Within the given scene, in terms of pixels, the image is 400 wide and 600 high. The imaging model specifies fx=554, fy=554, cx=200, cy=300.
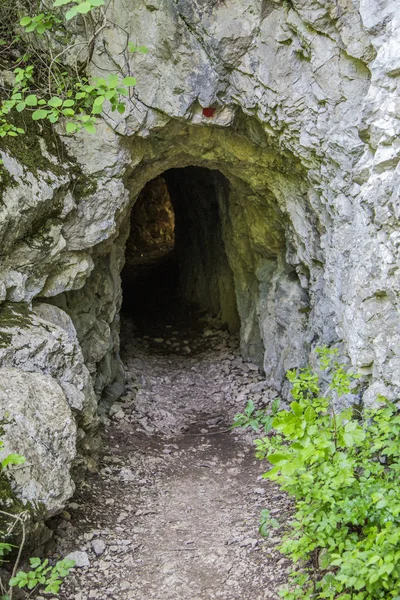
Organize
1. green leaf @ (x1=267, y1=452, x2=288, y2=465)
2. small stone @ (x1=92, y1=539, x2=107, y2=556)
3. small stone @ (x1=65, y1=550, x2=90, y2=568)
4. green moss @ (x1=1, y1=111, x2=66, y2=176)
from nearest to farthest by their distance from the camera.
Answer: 1. green leaf @ (x1=267, y1=452, x2=288, y2=465)
2. small stone @ (x1=65, y1=550, x2=90, y2=568)
3. small stone @ (x1=92, y1=539, x2=107, y2=556)
4. green moss @ (x1=1, y1=111, x2=66, y2=176)

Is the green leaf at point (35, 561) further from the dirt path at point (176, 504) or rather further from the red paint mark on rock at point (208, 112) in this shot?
the red paint mark on rock at point (208, 112)

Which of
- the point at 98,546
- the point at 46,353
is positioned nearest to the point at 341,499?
the point at 98,546

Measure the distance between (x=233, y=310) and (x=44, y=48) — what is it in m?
4.95

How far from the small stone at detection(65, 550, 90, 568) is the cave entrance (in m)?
5.02

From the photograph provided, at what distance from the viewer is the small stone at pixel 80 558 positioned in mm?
3732

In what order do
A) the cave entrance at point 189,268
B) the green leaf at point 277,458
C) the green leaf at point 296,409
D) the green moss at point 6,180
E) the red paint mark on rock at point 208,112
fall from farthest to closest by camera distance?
1. the cave entrance at point 189,268
2. the red paint mark on rock at point 208,112
3. the green moss at point 6,180
4. the green leaf at point 296,409
5. the green leaf at point 277,458

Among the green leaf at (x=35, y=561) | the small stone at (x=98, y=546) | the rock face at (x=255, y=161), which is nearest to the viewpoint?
the green leaf at (x=35, y=561)

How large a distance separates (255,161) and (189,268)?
4.99 meters

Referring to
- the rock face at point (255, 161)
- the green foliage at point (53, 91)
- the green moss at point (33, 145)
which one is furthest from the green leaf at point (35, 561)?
the green moss at point (33, 145)

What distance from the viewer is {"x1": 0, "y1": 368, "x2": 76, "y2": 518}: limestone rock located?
347cm

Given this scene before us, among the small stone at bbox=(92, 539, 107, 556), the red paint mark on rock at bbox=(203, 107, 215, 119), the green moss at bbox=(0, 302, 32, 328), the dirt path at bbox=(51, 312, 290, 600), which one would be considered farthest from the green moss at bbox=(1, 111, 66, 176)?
the small stone at bbox=(92, 539, 107, 556)

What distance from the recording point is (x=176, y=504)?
15.0 feet

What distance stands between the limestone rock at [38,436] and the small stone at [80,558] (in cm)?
38

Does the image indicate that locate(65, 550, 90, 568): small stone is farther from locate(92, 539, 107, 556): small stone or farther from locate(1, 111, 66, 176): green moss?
locate(1, 111, 66, 176): green moss
